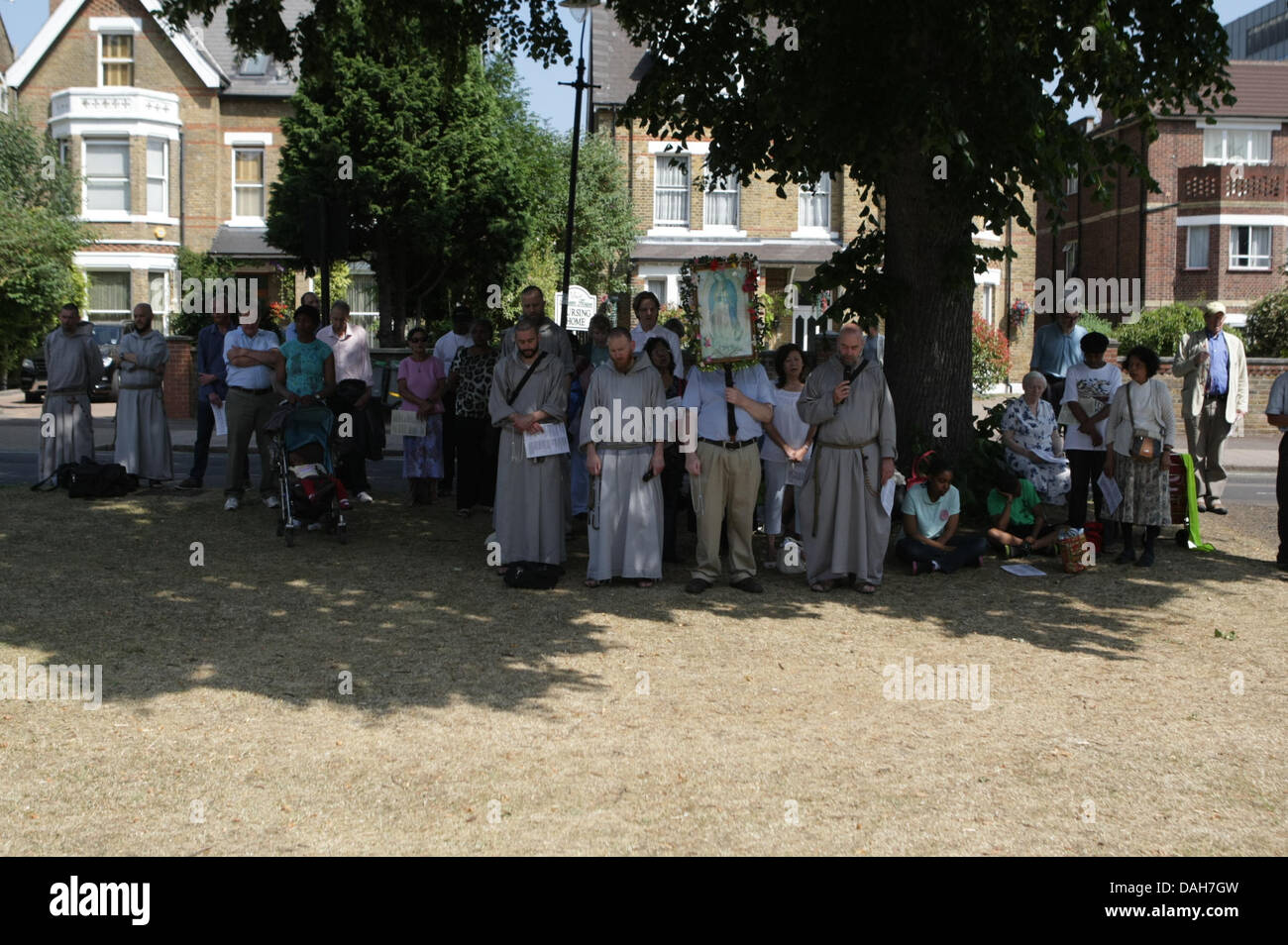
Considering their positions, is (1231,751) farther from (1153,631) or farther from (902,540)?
(902,540)

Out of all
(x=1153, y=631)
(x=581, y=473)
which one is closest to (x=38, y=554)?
(x=581, y=473)

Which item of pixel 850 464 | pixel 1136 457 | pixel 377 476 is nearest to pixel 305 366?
pixel 377 476

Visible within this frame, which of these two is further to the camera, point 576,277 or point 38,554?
point 576,277

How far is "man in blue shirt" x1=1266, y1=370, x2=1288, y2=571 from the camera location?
442 inches

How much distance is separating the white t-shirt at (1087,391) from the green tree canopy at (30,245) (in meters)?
24.0

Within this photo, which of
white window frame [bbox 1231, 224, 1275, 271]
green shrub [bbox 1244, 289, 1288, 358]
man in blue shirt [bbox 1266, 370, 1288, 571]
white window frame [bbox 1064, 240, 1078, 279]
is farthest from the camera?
white window frame [bbox 1064, 240, 1078, 279]

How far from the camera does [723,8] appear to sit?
1277 centimetres

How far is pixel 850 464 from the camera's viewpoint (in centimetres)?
1020

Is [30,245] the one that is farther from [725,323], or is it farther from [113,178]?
[725,323]

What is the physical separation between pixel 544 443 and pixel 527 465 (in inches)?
8.9

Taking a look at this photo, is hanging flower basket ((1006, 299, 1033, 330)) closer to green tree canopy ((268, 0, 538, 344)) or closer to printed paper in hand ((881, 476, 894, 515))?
green tree canopy ((268, 0, 538, 344))

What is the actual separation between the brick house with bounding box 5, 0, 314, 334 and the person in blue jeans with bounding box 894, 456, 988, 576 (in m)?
32.1

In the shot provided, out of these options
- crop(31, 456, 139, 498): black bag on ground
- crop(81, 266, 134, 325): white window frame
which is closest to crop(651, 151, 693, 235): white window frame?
crop(81, 266, 134, 325): white window frame
